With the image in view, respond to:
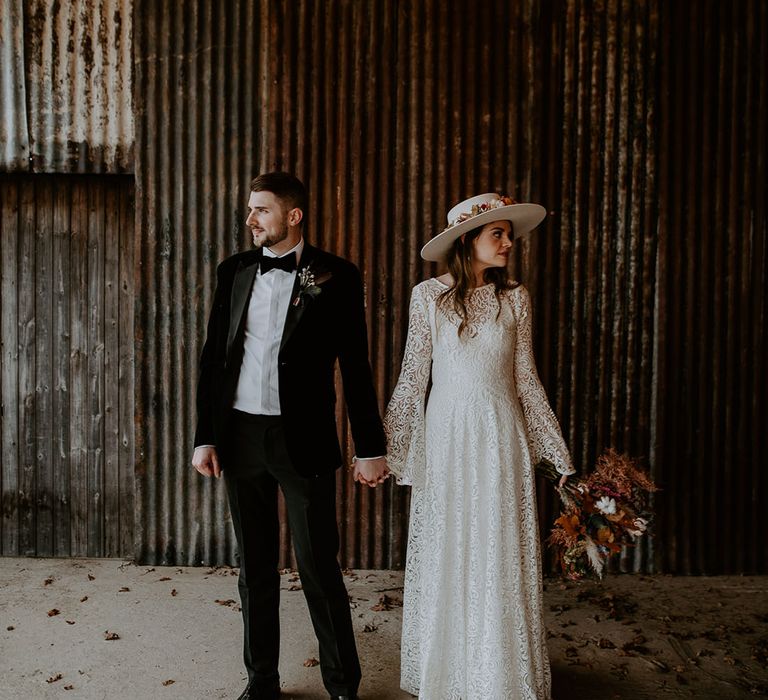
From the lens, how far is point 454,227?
3156 millimetres

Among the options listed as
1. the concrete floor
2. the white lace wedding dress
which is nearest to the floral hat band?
the white lace wedding dress

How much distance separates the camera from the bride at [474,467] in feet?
9.61

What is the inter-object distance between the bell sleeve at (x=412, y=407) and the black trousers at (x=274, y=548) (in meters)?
0.38

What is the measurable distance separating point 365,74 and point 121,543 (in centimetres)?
376

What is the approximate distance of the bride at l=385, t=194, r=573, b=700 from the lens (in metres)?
2.93

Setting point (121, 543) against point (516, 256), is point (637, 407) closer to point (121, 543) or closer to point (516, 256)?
point (516, 256)

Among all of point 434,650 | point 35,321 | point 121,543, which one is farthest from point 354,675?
point 35,321

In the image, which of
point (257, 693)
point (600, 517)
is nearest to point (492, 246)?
point (600, 517)

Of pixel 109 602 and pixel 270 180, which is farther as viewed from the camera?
pixel 109 602

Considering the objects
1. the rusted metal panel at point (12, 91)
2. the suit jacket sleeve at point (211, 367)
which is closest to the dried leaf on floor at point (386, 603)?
the suit jacket sleeve at point (211, 367)

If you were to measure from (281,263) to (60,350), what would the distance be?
108 inches

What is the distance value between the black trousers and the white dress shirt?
74mm

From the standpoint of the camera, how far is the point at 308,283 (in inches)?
117

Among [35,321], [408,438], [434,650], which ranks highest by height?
[35,321]
